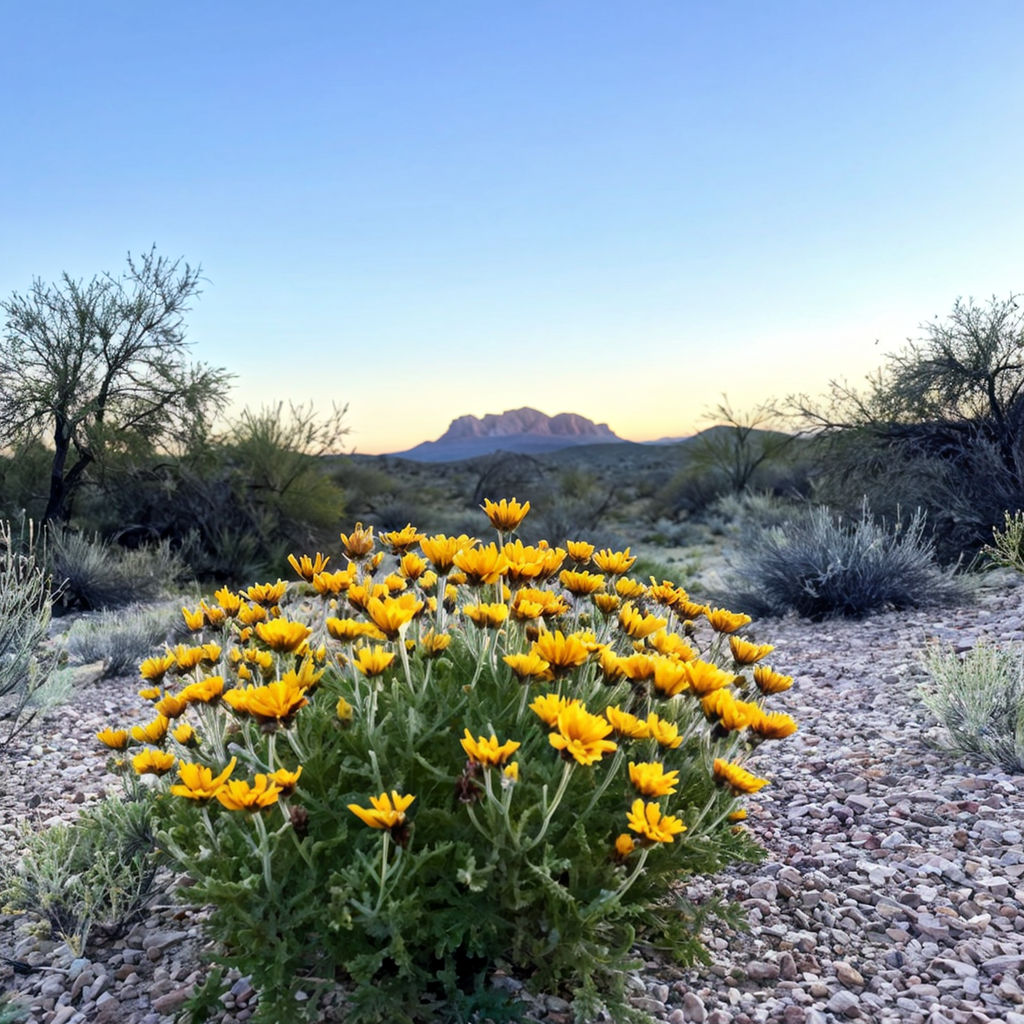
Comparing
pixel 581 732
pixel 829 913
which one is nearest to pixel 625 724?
pixel 581 732

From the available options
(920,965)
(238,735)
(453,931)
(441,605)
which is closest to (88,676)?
(238,735)

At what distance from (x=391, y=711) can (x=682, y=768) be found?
38.4 inches

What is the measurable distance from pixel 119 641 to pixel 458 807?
21.6 feet

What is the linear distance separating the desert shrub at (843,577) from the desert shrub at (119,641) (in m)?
6.32

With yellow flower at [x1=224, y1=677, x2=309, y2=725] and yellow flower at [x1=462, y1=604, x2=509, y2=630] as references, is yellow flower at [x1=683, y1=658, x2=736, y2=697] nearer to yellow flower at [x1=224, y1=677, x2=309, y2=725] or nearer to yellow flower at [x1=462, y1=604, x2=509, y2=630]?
yellow flower at [x1=462, y1=604, x2=509, y2=630]

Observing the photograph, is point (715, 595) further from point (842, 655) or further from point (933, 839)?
point (933, 839)

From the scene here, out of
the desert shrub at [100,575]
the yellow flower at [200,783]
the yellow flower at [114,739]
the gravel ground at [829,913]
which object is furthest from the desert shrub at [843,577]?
the desert shrub at [100,575]

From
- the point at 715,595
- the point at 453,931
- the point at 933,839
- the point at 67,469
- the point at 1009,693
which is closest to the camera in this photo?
the point at 453,931

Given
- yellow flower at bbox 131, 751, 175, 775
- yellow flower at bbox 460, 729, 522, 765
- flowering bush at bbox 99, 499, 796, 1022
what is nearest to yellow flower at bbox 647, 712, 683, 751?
flowering bush at bbox 99, 499, 796, 1022

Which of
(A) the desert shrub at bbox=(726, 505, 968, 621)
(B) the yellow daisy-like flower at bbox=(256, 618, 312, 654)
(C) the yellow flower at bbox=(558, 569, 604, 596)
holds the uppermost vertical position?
(C) the yellow flower at bbox=(558, 569, 604, 596)

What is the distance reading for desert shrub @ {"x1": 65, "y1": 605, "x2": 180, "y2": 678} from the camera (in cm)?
784

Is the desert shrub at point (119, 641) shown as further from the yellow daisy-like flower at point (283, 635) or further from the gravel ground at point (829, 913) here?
the yellow daisy-like flower at point (283, 635)

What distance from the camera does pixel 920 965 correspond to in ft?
9.43

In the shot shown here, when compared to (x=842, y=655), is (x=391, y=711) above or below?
above
